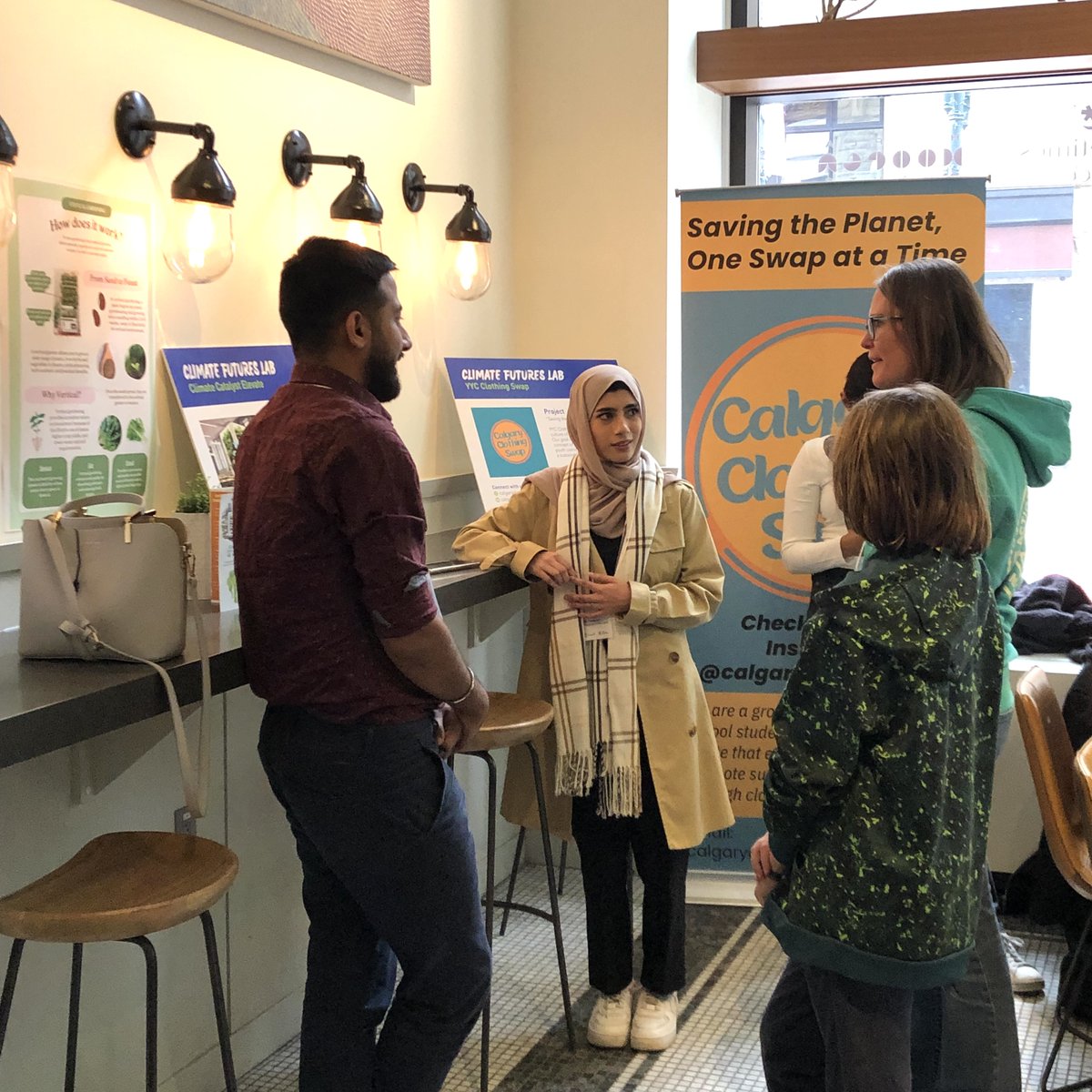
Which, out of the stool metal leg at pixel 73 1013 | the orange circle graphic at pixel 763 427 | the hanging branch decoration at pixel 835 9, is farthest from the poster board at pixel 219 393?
the hanging branch decoration at pixel 835 9

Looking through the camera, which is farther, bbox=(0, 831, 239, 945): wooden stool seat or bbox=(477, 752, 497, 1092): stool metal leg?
bbox=(477, 752, 497, 1092): stool metal leg

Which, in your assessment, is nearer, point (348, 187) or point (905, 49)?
point (348, 187)

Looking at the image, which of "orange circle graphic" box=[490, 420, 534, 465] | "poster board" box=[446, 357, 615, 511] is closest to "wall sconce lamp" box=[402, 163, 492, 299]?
"poster board" box=[446, 357, 615, 511]

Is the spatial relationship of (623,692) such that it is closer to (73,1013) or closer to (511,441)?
(511,441)

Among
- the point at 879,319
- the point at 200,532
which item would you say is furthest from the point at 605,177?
the point at 200,532

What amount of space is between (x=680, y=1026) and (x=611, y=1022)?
189mm

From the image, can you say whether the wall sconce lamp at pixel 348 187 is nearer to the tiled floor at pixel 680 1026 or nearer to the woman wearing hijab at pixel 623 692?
the woman wearing hijab at pixel 623 692

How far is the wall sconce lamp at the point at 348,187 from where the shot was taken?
2809 millimetres

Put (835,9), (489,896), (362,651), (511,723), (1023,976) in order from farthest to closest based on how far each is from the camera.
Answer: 1. (835,9)
2. (1023,976)
3. (489,896)
4. (511,723)
5. (362,651)

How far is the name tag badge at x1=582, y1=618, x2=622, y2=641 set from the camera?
111 inches

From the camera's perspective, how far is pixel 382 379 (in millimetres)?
1903

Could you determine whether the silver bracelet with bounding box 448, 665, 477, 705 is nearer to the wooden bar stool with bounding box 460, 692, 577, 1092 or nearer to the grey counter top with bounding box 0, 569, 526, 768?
the grey counter top with bounding box 0, 569, 526, 768

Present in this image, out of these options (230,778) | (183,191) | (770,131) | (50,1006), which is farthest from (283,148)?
(770,131)

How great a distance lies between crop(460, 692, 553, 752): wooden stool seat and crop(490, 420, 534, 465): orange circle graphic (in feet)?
2.83
